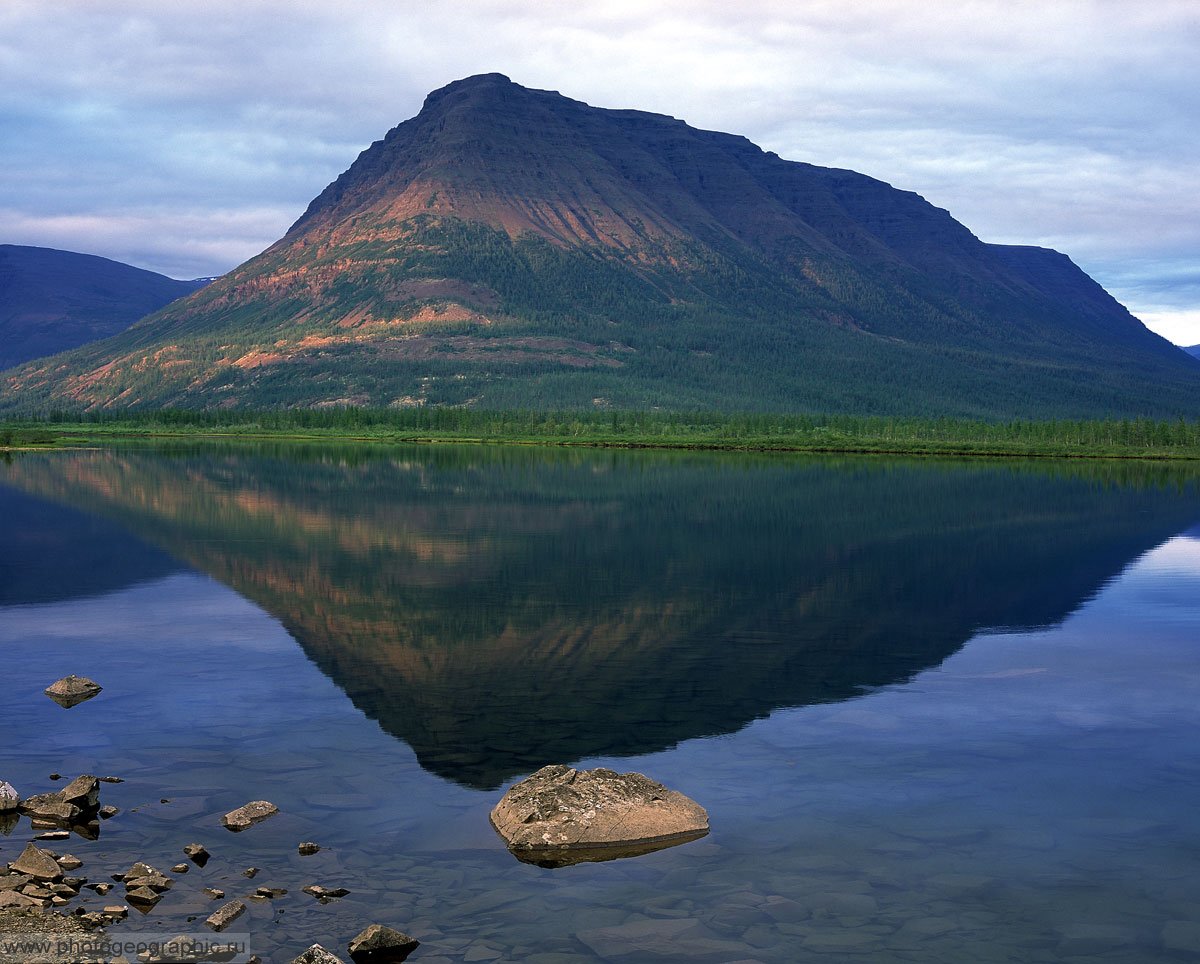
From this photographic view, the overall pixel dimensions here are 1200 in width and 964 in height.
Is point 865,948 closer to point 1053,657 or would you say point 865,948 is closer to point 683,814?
point 683,814

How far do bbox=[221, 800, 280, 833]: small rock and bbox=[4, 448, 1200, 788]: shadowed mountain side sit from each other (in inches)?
136

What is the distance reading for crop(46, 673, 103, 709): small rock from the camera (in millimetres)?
26156

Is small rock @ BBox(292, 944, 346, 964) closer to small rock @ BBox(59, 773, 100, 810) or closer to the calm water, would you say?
the calm water

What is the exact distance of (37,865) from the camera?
1602cm

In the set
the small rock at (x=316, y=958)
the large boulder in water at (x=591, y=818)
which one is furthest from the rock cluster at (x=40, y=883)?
the large boulder in water at (x=591, y=818)

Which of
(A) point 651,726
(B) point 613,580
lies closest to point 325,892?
(A) point 651,726

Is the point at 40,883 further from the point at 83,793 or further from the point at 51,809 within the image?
the point at 83,793

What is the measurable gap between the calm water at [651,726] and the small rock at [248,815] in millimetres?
242

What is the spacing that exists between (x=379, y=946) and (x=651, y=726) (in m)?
10.7

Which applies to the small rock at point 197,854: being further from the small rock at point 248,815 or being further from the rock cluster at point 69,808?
the rock cluster at point 69,808

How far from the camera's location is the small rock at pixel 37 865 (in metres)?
15.9

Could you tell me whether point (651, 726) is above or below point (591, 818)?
below

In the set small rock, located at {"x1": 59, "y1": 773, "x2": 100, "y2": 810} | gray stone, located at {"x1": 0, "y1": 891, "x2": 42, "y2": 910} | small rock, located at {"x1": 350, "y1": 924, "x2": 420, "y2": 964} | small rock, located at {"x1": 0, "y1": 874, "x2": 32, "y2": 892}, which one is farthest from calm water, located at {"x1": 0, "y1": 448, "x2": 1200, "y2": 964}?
gray stone, located at {"x1": 0, "y1": 891, "x2": 42, "y2": 910}

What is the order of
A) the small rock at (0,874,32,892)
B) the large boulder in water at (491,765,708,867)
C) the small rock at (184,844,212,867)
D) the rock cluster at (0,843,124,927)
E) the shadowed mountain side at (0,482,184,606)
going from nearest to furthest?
the rock cluster at (0,843,124,927)
the small rock at (0,874,32,892)
the small rock at (184,844,212,867)
the large boulder in water at (491,765,708,867)
the shadowed mountain side at (0,482,184,606)
